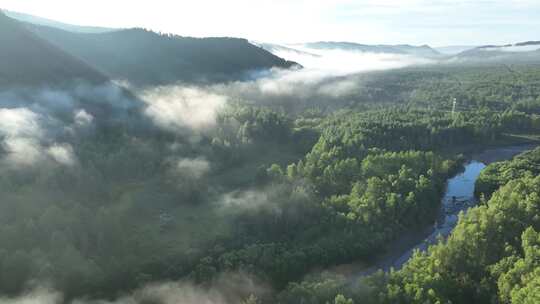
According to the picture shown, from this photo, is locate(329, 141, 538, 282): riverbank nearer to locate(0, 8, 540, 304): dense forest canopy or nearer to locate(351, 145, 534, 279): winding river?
locate(351, 145, 534, 279): winding river

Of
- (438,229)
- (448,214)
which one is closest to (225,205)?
(438,229)

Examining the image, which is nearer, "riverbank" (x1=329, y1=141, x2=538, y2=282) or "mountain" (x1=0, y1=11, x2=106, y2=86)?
"riverbank" (x1=329, y1=141, x2=538, y2=282)

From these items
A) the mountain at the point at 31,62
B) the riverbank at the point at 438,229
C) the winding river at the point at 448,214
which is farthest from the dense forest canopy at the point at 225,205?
the winding river at the point at 448,214

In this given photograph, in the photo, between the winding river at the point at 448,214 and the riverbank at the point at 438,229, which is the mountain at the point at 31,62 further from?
the winding river at the point at 448,214

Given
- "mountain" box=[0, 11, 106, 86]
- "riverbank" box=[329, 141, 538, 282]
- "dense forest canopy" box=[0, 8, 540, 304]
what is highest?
"mountain" box=[0, 11, 106, 86]

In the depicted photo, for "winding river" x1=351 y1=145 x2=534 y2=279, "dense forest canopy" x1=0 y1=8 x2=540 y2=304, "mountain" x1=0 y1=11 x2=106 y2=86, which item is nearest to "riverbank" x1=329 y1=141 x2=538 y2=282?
"winding river" x1=351 y1=145 x2=534 y2=279
